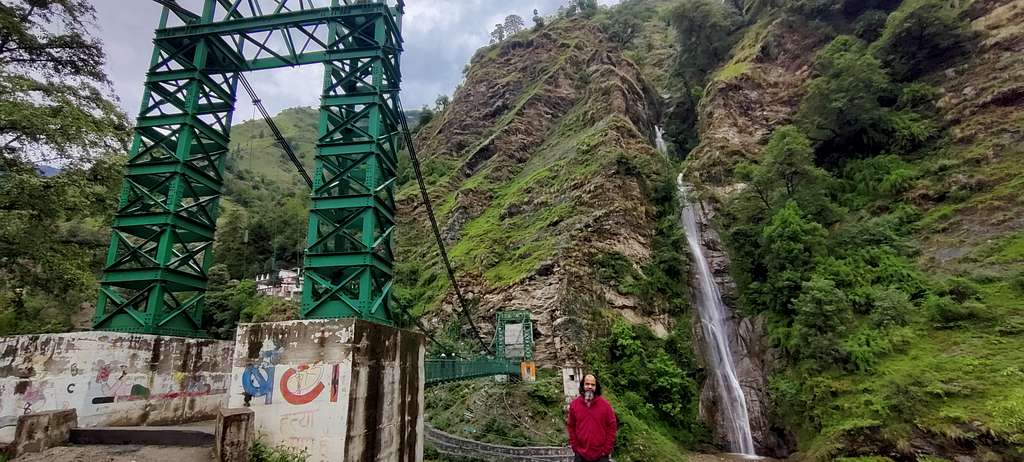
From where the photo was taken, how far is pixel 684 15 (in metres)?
39.1

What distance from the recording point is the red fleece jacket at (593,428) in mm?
4543

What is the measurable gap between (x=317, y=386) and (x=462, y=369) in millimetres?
7474

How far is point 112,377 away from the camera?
23.7 ft

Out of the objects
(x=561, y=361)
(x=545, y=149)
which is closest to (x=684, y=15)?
(x=545, y=149)

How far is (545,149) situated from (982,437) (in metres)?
31.2

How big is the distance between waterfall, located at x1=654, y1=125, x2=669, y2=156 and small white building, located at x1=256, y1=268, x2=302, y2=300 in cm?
3412

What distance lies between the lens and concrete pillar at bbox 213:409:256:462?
5.08 meters

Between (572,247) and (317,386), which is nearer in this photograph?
(317,386)

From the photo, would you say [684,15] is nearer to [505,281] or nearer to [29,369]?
[505,281]

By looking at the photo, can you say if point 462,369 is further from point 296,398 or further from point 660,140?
point 660,140

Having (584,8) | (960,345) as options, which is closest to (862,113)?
(960,345)

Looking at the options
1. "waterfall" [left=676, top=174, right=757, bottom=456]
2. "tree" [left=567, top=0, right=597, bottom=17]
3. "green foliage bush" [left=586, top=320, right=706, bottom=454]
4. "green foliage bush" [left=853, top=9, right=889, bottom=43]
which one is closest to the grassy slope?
"waterfall" [left=676, top=174, right=757, bottom=456]

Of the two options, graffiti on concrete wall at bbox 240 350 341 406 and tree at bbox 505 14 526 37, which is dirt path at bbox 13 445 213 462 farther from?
tree at bbox 505 14 526 37

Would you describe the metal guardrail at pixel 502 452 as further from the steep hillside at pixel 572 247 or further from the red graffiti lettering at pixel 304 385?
the red graffiti lettering at pixel 304 385
